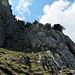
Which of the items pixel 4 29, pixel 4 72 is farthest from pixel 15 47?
pixel 4 72

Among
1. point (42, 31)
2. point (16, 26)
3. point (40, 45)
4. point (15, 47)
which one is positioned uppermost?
point (16, 26)

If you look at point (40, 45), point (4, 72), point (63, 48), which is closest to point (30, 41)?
point (40, 45)

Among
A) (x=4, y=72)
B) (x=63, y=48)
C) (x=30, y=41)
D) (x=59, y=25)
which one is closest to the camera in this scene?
(x=4, y=72)

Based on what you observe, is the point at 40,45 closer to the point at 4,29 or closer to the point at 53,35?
the point at 53,35

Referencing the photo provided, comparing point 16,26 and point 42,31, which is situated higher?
point 16,26

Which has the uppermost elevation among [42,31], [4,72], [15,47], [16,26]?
[16,26]

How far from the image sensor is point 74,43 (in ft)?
289

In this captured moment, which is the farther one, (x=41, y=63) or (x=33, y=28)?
(x=33, y=28)

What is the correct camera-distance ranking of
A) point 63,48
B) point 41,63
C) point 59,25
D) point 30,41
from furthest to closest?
1. point 59,25
2. point 30,41
3. point 63,48
4. point 41,63

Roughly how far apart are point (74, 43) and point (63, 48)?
52.0 feet

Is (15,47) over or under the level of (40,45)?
over

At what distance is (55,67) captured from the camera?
48.1 meters

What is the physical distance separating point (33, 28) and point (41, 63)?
51360 mm

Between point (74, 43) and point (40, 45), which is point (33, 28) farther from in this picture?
point (74, 43)
